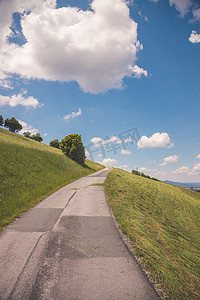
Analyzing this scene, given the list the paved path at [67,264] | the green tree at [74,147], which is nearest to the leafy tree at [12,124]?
the green tree at [74,147]

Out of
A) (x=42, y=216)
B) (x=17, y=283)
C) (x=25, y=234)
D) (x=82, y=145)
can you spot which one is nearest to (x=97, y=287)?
(x=17, y=283)

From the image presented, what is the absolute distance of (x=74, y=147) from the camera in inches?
1837

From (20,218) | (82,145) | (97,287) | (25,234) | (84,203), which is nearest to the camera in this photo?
(97,287)

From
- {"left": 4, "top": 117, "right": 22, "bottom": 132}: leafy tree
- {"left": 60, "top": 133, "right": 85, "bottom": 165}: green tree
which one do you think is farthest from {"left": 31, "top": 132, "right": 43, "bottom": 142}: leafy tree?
{"left": 60, "top": 133, "right": 85, "bottom": 165}: green tree

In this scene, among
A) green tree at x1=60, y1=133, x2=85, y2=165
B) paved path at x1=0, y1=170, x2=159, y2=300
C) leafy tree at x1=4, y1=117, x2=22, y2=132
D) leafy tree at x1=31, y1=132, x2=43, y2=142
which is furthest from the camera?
leafy tree at x1=31, y1=132, x2=43, y2=142

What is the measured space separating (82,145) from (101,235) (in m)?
46.0

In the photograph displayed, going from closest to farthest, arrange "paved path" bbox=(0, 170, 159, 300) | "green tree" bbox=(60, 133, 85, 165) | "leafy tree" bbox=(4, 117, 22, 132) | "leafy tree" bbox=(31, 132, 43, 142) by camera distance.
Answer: "paved path" bbox=(0, 170, 159, 300)
"green tree" bbox=(60, 133, 85, 165)
"leafy tree" bbox=(4, 117, 22, 132)
"leafy tree" bbox=(31, 132, 43, 142)

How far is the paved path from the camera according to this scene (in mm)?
3014

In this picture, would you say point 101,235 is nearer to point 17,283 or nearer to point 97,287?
point 97,287

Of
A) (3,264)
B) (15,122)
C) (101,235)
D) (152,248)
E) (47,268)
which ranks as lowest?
(152,248)

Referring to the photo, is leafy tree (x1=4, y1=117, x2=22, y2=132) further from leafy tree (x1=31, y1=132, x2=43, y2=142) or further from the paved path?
the paved path

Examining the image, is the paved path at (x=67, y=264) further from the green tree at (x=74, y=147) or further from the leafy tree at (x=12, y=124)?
the leafy tree at (x=12, y=124)

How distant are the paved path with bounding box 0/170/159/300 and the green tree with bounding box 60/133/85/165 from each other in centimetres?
4051

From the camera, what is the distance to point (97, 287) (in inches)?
123
